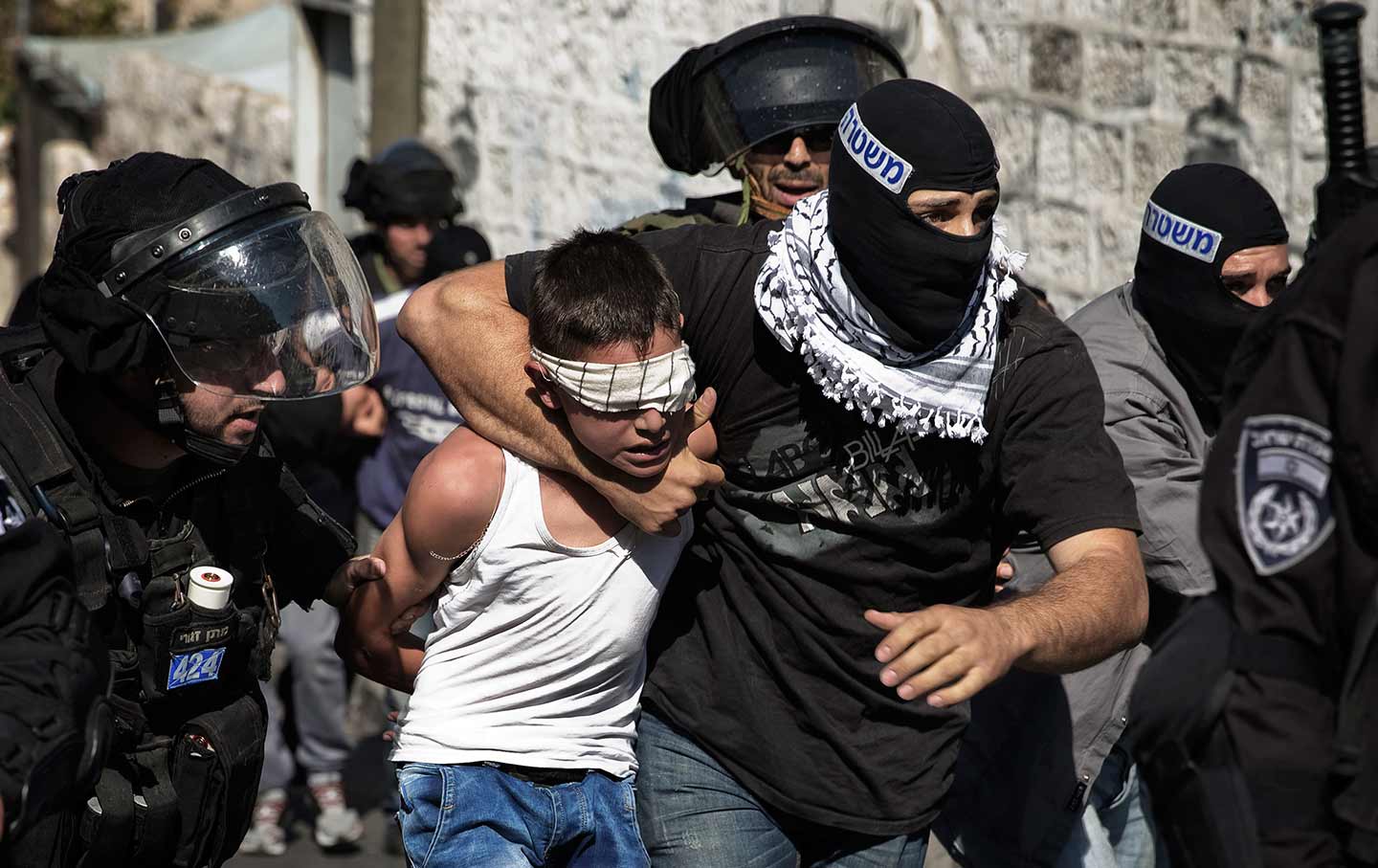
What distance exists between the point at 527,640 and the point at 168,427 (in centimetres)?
67

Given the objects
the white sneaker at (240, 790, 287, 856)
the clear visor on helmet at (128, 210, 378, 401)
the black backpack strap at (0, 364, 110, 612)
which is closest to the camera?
the black backpack strap at (0, 364, 110, 612)

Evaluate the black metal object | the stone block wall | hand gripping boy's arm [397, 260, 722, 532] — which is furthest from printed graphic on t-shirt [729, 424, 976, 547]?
the stone block wall

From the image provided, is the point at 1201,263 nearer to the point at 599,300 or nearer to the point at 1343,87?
the point at 1343,87

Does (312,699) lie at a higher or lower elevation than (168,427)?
lower

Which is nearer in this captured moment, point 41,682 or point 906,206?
point 41,682

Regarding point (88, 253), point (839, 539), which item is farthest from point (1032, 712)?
point (88, 253)

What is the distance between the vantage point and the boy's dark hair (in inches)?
108

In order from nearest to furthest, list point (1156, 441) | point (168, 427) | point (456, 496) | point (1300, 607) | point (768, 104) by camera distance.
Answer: point (1300, 607), point (168, 427), point (456, 496), point (1156, 441), point (768, 104)

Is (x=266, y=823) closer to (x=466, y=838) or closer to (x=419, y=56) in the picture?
(x=466, y=838)

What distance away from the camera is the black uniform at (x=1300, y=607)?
1970 mm

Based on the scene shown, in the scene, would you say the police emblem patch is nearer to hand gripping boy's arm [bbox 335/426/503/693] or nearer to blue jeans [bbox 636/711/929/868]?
blue jeans [bbox 636/711/929/868]

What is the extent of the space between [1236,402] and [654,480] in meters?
0.99

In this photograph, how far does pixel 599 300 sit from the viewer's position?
2752mm

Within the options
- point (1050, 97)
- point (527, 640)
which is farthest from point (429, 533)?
point (1050, 97)
